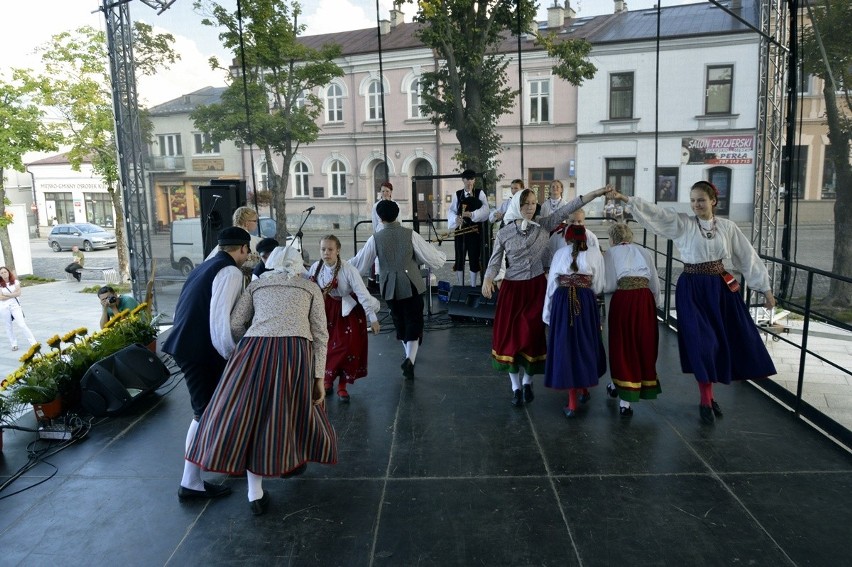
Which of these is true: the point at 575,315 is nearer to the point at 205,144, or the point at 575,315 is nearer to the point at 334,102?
the point at 205,144

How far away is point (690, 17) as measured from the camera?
9.66 metres

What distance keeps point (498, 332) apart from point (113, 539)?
270 centimetres

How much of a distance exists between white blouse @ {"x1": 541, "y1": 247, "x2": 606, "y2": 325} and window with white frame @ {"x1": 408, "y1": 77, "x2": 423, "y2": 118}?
7.93 meters

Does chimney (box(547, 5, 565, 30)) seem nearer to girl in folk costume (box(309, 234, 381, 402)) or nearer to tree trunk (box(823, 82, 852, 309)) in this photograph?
tree trunk (box(823, 82, 852, 309))

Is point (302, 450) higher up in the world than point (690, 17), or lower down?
lower down

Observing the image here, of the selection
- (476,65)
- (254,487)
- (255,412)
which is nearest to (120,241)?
(476,65)

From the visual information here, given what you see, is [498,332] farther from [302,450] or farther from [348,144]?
[348,144]

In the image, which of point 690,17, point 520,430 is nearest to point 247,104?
point 520,430

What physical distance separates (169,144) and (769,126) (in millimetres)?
7727

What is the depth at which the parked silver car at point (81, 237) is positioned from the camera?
84.0 feet

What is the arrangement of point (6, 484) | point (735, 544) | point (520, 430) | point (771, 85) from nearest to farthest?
point (735, 544) < point (6, 484) < point (520, 430) < point (771, 85)

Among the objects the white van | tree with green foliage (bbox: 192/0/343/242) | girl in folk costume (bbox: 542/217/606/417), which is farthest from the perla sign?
girl in folk costume (bbox: 542/217/606/417)

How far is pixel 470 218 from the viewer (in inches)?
290

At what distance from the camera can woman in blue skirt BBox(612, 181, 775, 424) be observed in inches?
160
